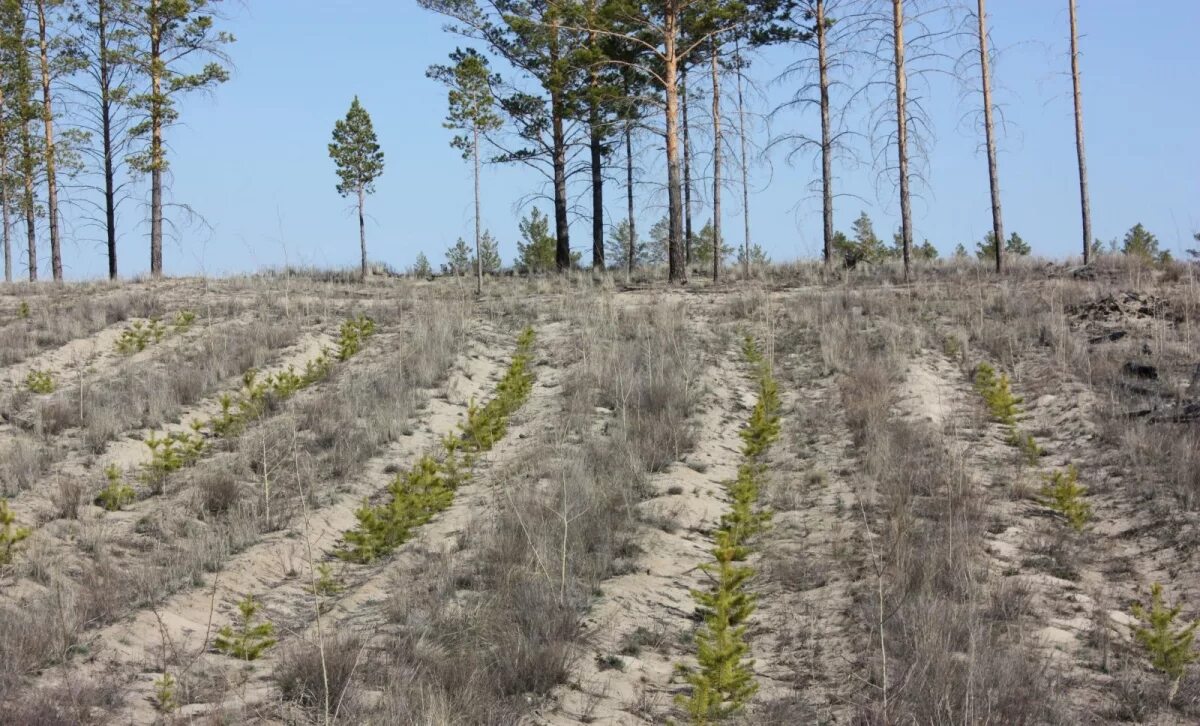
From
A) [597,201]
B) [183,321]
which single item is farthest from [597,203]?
[183,321]

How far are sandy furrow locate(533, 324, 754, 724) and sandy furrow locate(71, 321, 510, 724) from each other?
75.3 inches

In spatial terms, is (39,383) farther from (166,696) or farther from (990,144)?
(990,144)

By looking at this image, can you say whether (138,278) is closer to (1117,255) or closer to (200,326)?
(200,326)

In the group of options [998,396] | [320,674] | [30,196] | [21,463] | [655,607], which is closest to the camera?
[320,674]

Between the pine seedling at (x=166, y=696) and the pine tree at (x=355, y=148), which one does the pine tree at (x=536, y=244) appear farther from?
the pine seedling at (x=166, y=696)

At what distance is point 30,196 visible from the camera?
32812 mm

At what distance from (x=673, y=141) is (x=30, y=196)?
23210mm

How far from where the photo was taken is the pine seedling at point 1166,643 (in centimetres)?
575

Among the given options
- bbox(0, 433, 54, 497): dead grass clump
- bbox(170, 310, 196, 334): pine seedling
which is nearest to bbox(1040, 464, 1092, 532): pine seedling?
bbox(0, 433, 54, 497): dead grass clump

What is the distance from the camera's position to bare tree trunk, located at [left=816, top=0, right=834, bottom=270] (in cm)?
2408

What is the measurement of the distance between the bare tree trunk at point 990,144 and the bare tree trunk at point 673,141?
6.70 metres

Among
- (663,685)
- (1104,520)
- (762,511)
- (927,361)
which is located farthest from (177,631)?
(927,361)

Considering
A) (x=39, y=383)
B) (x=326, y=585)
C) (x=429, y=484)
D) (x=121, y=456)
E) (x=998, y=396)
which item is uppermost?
(x=39, y=383)

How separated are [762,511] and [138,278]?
66.3ft
